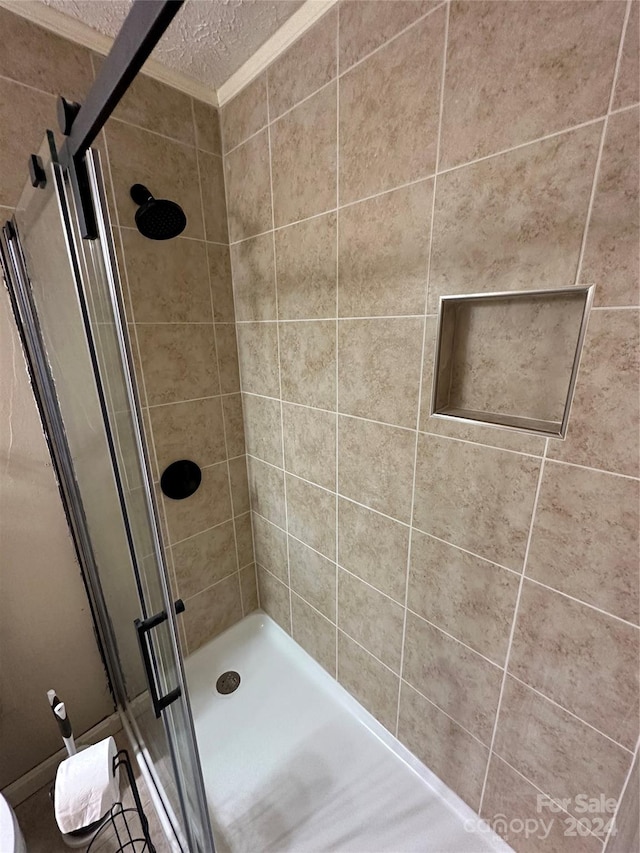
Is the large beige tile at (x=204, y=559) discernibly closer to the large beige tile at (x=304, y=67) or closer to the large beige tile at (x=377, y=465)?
the large beige tile at (x=377, y=465)

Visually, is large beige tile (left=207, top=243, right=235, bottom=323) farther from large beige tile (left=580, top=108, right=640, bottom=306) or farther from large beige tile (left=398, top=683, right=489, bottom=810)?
large beige tile (left=398, top=683, right=489, bottom=810)

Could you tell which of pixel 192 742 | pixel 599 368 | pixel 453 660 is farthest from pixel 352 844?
pixel 599 368

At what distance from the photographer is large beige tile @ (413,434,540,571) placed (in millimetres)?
833

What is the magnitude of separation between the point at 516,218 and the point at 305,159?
2.28 ft

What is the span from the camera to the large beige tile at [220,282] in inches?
54.6

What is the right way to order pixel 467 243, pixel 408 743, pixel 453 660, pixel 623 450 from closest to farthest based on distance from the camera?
pixel 623 450 < pixel 467 243 < pixel 453 660 < pixel 408 743

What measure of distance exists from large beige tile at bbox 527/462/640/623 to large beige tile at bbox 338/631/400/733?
79 cm

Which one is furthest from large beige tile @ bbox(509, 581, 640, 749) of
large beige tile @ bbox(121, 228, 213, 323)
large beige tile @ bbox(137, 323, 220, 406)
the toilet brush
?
large beige tile @ bbox(121, 228, 213, 323)

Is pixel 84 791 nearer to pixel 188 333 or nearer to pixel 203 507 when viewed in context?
pixel 203 507

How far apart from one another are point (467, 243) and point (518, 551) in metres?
0.75

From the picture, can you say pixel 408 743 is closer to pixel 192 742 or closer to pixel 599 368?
pixel 192 742

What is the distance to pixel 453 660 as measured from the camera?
105 centimetres

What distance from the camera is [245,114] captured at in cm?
121

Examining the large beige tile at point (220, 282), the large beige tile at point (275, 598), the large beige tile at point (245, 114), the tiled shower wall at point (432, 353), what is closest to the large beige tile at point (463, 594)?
the tiled shower wall at point (432, 353)
